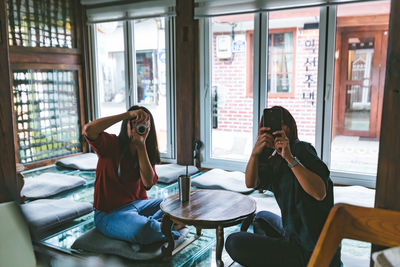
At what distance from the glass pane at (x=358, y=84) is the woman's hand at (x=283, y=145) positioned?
2.10 metres

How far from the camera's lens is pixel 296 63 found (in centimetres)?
374

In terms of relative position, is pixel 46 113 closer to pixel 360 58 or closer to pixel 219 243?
pixel 219 243

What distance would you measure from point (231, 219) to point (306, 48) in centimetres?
231

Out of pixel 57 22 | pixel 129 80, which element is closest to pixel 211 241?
pixel 129 80

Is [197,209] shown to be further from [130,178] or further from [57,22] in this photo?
[57,22]

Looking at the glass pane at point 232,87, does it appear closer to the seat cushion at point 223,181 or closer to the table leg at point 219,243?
the seat cushion at point 223,181

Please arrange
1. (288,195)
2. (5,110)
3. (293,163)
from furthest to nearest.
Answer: (288,195) → (293,163) → (5,110)

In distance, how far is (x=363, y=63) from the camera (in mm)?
3531

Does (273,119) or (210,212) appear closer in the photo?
(273,119)

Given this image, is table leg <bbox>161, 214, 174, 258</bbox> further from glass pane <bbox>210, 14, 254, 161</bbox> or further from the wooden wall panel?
glass pane <bbox>210, 14, 254, 161</bbox>

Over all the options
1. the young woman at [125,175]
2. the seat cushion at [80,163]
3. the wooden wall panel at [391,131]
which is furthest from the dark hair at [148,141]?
the seat cushion at [80,163]

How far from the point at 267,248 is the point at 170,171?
7.51ft

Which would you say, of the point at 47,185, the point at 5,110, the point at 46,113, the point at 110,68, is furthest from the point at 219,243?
the point at 110,68

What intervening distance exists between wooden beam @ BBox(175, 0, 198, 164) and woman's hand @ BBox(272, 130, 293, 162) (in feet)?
8.37
